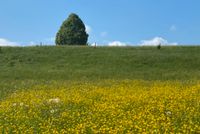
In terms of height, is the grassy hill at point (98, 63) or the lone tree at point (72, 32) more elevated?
the lone tree at point (72, 32)

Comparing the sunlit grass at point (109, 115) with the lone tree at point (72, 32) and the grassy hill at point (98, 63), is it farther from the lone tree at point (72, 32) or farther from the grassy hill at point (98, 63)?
the lone tree at point (72, 32)

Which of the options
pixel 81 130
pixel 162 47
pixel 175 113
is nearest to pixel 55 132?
pixel 81 130

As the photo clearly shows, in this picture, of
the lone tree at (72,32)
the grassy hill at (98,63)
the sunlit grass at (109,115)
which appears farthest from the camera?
the lone tree at (72,32)

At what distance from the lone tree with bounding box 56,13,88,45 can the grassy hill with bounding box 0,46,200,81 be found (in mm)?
14196

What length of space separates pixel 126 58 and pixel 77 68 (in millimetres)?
7092

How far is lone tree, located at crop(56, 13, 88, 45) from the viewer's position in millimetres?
82188

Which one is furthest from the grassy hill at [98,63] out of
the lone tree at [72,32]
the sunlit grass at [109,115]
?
the sunlit grass at [109,115]

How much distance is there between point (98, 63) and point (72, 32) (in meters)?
26.2

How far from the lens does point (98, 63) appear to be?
5675 cm

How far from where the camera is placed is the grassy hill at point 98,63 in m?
48.3

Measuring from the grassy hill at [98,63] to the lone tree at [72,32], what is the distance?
1420cm

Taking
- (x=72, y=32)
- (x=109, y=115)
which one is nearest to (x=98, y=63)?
(x=72, y=32)

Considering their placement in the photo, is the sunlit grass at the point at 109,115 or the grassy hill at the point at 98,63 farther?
the grassy hill at the point at 98,63

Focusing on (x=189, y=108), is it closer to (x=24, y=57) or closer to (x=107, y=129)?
(x=107, y=129)
